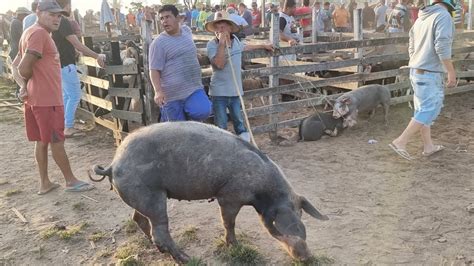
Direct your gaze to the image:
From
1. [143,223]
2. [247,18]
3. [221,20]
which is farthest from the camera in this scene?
[247,18]

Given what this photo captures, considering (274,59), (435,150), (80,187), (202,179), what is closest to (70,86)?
(80,187)

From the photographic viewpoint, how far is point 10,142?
8.10m

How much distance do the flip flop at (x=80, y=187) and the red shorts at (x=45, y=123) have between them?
680 millimetres

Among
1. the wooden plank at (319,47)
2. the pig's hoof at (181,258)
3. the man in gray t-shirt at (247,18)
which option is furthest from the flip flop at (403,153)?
the man in gray t-shirt at (247,18)

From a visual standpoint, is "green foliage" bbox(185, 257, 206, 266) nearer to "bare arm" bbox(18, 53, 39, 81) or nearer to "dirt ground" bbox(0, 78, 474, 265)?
"dirt ground" bbox(0, 78, 474, 265)

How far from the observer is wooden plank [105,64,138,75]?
6.46 metres

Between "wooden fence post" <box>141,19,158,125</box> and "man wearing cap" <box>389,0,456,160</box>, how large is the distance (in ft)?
11.2

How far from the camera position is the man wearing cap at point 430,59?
5.53 meters

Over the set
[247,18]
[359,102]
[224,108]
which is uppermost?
[247,18]

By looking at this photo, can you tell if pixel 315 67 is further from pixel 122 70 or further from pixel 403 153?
pixel 122 70

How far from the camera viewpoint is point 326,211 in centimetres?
478

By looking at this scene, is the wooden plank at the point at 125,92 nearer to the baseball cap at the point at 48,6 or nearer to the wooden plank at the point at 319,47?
the wooden plank at the point at 319,47

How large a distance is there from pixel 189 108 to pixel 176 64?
514 mm

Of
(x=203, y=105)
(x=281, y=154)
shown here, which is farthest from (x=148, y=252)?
(x=281, y=154)
